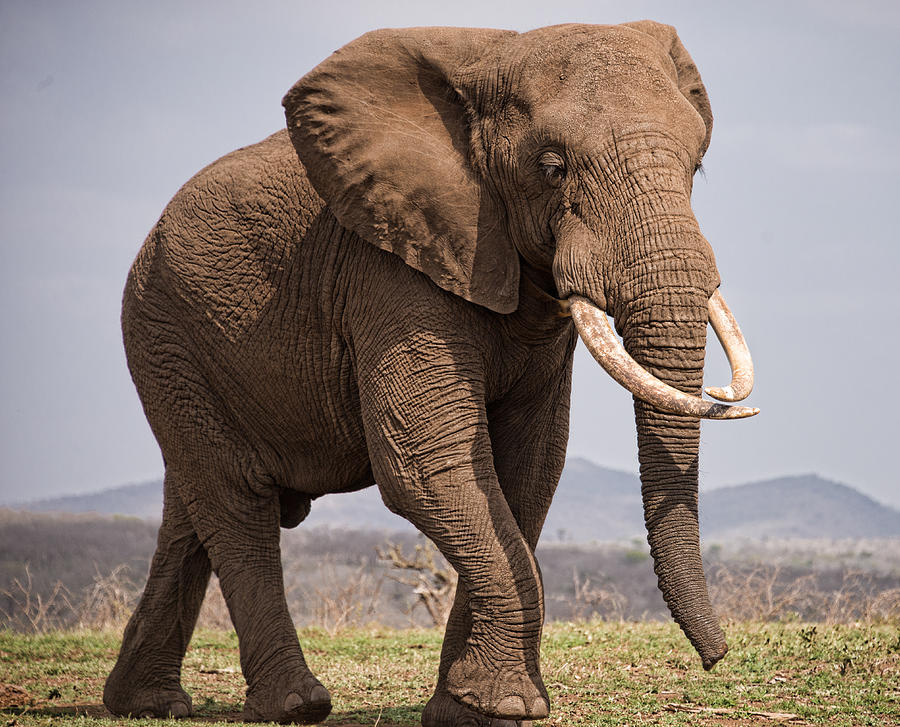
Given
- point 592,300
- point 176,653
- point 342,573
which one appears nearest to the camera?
point 592,300

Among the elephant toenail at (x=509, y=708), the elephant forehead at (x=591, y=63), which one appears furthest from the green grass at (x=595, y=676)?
the elephant forehead at (x=591, y=63)

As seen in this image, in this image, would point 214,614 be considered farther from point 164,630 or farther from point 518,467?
point 518,467

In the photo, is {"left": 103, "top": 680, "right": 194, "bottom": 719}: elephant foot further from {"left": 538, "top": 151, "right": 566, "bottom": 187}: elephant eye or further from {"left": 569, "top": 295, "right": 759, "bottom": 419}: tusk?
{"left": 538, "top": 151, "right": 566, "bottom": 187}: elephant eye

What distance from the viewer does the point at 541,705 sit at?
19.2ft

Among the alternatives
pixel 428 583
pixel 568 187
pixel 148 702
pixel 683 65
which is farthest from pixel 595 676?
pixel 428 583

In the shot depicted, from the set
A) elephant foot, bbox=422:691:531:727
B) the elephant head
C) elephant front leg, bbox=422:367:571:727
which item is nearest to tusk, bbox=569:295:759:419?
the elephant head

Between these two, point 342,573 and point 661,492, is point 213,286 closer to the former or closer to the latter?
point 661,492

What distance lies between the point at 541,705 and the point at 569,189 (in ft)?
8.04

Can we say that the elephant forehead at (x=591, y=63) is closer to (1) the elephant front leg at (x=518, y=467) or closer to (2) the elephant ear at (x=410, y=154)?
(2) the elephant ear at (x=410, y=154)

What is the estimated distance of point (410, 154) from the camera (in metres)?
6.16

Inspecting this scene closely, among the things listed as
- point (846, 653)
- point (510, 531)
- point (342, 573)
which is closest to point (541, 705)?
point (510, 531)

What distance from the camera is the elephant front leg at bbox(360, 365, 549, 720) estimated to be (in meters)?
5.82

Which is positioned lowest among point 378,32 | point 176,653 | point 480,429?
point 176,653

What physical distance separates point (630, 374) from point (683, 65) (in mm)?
2130
